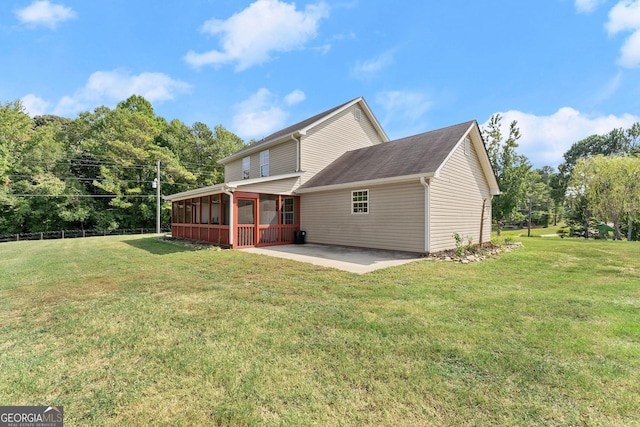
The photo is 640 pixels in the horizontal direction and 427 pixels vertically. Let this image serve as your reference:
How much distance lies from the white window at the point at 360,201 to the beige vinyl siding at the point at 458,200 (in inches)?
99.4

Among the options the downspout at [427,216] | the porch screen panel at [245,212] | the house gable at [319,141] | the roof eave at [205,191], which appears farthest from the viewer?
the house gable at [319,141]

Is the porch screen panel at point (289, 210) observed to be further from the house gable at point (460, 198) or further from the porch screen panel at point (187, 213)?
the house gable at point (460, 198)

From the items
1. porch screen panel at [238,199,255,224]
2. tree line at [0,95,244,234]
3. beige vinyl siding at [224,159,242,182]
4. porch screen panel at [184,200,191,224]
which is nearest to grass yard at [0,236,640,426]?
porch screen panel at [238,199,255,224]

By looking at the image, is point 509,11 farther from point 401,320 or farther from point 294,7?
point 401,320

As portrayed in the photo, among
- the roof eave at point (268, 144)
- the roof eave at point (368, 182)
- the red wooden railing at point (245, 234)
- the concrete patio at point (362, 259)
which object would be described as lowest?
the concrete patio at point (362, 259)

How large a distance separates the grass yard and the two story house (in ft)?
15.1

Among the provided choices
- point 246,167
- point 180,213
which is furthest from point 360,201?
point 180,213

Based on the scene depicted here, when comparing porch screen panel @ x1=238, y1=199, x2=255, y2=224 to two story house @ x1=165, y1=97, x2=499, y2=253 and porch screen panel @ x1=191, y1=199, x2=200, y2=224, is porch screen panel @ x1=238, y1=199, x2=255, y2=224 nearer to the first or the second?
two story house @ x1=165, y1=97, x2=499, y2=253

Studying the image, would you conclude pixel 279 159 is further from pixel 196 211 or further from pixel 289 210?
pixel 196 211

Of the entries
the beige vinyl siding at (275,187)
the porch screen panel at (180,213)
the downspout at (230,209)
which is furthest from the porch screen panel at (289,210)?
the porch screen panel at (180,213)

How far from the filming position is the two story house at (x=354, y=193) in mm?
9977

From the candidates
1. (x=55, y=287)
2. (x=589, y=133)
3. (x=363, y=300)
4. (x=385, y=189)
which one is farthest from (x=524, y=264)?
(x=589, y=133)

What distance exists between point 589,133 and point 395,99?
46.8 m

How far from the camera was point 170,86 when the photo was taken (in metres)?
20.4
